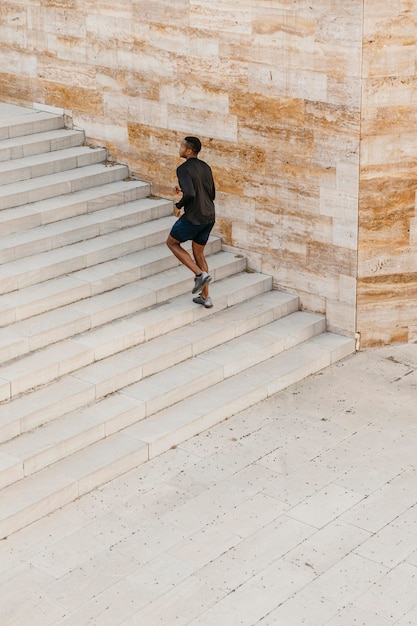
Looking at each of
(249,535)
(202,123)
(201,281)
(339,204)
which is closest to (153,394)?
(201,281)

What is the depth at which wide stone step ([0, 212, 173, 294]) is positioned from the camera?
11.2 metres

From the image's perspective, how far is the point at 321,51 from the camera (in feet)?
37.3

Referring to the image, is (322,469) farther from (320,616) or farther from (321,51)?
(321,51)

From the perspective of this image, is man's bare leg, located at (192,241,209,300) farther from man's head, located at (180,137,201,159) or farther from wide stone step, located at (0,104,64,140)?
wide stone step, located at (0,104,64,140)

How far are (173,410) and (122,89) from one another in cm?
449

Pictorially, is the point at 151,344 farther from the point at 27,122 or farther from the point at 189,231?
the point at 27,122

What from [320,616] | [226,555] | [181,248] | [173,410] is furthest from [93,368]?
[320,616]

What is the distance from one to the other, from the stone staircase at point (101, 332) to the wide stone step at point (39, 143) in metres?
0.02

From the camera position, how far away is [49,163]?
13.0 meters

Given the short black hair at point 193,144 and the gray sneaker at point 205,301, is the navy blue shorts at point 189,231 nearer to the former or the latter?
the gray sneaker at point 205,301

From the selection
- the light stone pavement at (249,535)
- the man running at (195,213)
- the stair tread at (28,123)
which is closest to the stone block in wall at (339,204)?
the man running at (195,213)

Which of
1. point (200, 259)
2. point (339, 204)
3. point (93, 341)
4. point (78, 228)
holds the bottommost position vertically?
point (93, 341)

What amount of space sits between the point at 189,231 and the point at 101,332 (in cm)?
137

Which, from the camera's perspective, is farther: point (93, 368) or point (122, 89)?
point (122, 89)
